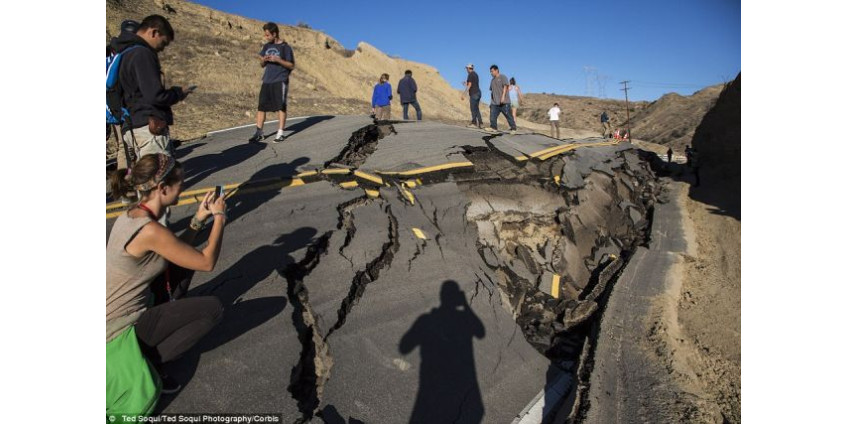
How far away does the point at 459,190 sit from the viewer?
5570 mm

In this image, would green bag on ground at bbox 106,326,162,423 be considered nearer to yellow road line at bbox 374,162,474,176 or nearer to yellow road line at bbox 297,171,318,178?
yellow road line at bbox 297,171,318,178

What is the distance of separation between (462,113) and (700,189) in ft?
84.6

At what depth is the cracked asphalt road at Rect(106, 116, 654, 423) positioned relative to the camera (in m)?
2.62

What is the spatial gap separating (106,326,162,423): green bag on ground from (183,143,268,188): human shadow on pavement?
10.6 ft

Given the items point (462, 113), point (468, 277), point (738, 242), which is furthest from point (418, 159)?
point (462, 113)

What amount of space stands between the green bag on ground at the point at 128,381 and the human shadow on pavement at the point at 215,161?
10.6 feet

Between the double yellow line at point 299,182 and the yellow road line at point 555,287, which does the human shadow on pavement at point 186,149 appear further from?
the yellow road line at point 555,287

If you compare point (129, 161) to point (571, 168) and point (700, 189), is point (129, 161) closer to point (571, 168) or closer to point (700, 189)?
point (571, 168)

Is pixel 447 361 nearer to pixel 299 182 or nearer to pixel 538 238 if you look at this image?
pixel 299 182

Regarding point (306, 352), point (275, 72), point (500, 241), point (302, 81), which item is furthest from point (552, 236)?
point (302, 81)

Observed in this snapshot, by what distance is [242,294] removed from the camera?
310cm

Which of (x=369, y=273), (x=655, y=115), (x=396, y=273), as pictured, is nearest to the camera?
(x=369, y=273)

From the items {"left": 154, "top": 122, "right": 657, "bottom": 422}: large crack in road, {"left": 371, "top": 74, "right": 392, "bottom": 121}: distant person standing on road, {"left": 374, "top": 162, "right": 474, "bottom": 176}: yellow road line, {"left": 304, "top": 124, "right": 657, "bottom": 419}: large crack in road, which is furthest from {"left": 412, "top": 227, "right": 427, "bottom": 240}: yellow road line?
{"left": 371, "top": 74, "right": 392, "bottom": 121}: distant person standing on road

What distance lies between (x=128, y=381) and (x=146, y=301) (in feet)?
1.31
